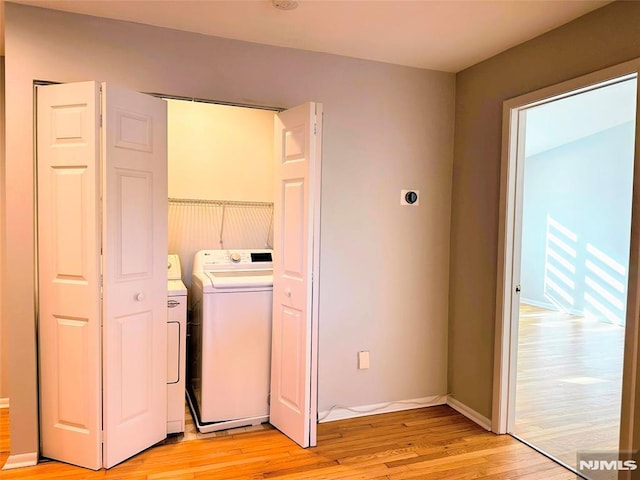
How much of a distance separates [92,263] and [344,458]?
1730 millimetres

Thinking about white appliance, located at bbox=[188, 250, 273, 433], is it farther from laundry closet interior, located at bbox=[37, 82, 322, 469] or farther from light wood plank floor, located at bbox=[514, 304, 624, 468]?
light wood plank floor, located at bbox=[514, 304, 624, 468]

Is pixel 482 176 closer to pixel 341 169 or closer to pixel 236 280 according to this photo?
pixel 341 169

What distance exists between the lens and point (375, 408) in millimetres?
3150

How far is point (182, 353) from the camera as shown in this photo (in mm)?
2742

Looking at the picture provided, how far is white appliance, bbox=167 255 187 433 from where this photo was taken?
8.85 ft

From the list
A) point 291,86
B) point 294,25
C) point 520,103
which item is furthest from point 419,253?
point 294,25

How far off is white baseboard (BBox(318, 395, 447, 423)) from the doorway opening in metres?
0.55

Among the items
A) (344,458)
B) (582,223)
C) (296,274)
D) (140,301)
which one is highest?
(582,223)

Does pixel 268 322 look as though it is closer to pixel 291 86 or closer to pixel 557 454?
pixel 291 86

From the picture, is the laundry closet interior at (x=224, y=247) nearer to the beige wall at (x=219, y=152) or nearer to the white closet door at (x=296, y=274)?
the beige wall at (x=219, y=152)

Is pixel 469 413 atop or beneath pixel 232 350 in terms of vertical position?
beneath

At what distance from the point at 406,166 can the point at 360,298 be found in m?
0.98

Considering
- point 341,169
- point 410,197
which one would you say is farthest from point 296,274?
point 410,197

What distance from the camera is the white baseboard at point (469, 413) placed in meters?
2.93
